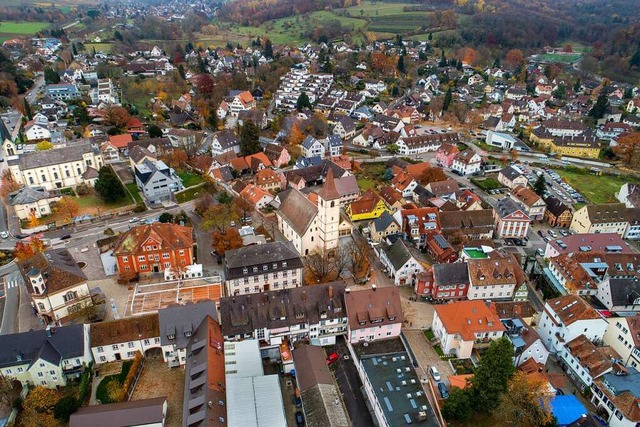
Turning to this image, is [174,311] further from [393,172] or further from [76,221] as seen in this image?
[393,172]

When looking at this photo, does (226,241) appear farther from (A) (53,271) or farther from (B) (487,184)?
(B) (487,184)

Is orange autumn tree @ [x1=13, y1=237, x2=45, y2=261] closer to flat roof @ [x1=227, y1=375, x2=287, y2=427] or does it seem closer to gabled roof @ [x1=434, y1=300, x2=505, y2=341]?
flat roof @ [x1=227, y1=375, x2=287, y2=427]

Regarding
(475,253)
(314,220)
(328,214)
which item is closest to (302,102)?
(314,220)

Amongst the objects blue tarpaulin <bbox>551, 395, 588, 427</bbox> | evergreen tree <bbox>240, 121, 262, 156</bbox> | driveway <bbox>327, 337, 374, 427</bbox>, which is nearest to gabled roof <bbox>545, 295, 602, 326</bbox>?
blue tarpaulin <bbox>551, 395, 588, 427</bbox>

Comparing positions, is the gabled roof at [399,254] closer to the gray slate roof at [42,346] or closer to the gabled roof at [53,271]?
the gray slate roof at [42,346]

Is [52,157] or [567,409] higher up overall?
[52,157]

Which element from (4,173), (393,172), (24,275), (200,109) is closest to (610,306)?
(393,172)

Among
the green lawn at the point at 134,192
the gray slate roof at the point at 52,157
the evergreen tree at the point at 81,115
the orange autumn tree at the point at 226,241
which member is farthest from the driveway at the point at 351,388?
the evergreen tree at the point at 81,115
